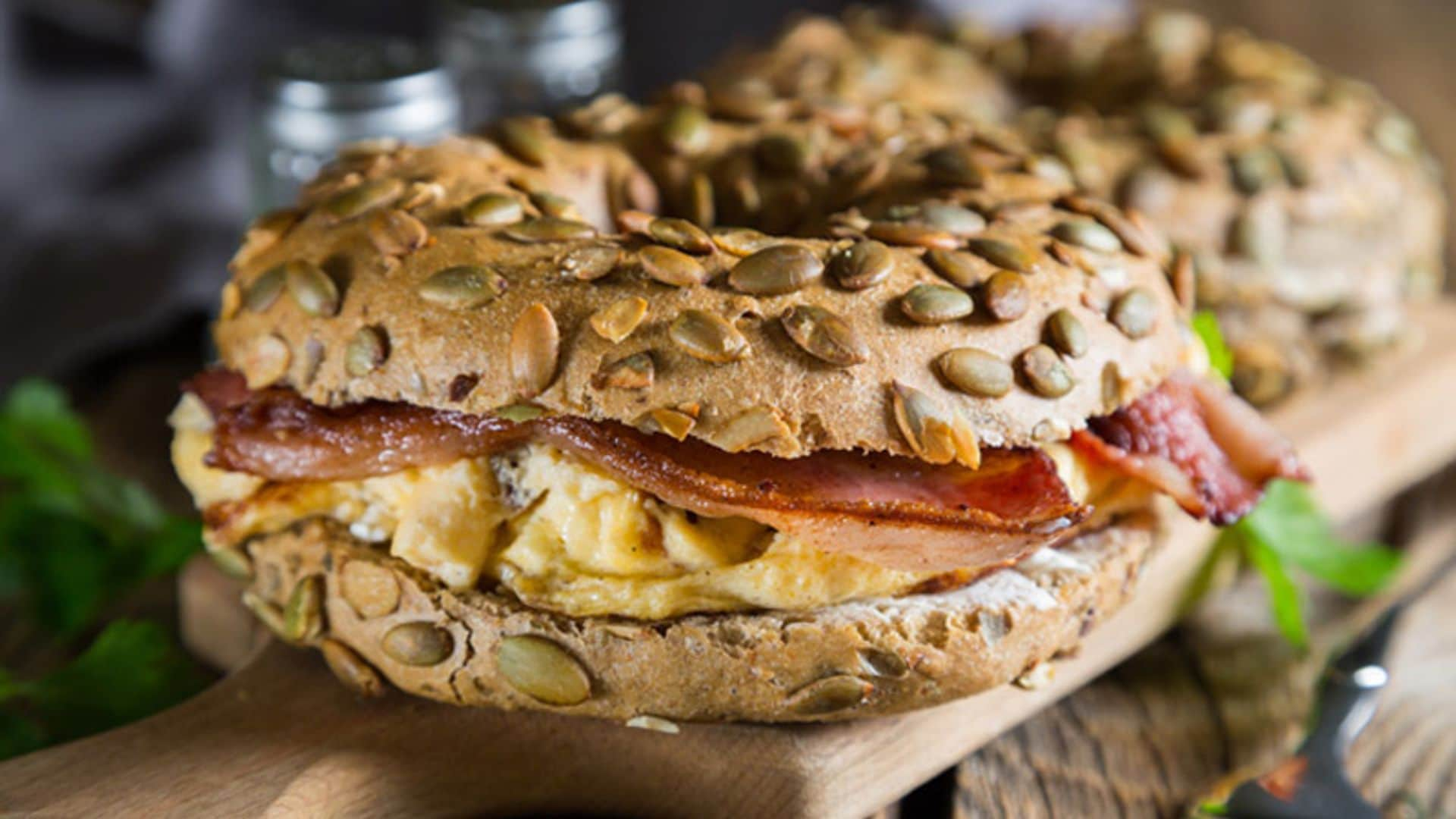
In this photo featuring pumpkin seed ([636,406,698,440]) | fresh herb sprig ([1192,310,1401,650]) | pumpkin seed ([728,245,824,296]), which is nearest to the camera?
pumpkin seed ([636,406,698,440])

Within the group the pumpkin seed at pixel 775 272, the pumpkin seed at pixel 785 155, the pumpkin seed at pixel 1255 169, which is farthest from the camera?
the pumpkin seed at pixel 1255 169

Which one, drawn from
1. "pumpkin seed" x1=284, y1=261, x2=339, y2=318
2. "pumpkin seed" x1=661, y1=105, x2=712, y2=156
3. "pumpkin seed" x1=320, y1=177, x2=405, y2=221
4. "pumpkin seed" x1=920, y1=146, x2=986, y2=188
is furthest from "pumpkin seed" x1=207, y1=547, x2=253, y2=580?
"pumpkin seed" x1=920, y1=146, x2=986, y2=188

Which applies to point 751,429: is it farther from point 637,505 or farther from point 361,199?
point 361,199

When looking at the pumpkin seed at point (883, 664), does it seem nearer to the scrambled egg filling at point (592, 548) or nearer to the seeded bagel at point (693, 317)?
the scrambled egg filling at point (592, 548)

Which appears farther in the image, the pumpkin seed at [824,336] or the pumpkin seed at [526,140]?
the pumpkin seed at [526,140]

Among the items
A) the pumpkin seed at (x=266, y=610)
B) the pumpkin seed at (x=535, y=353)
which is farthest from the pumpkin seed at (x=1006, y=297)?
the pumpkin seed at (x=266, y=610)

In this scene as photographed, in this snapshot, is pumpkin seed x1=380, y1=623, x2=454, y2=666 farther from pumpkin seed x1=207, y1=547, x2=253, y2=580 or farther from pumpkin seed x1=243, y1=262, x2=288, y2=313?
pumpkin seed x1=243, y1=262, x2=288, y2=313

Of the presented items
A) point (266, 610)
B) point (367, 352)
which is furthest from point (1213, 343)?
point (266, 610)

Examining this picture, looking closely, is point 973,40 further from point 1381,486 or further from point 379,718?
point 379,718
